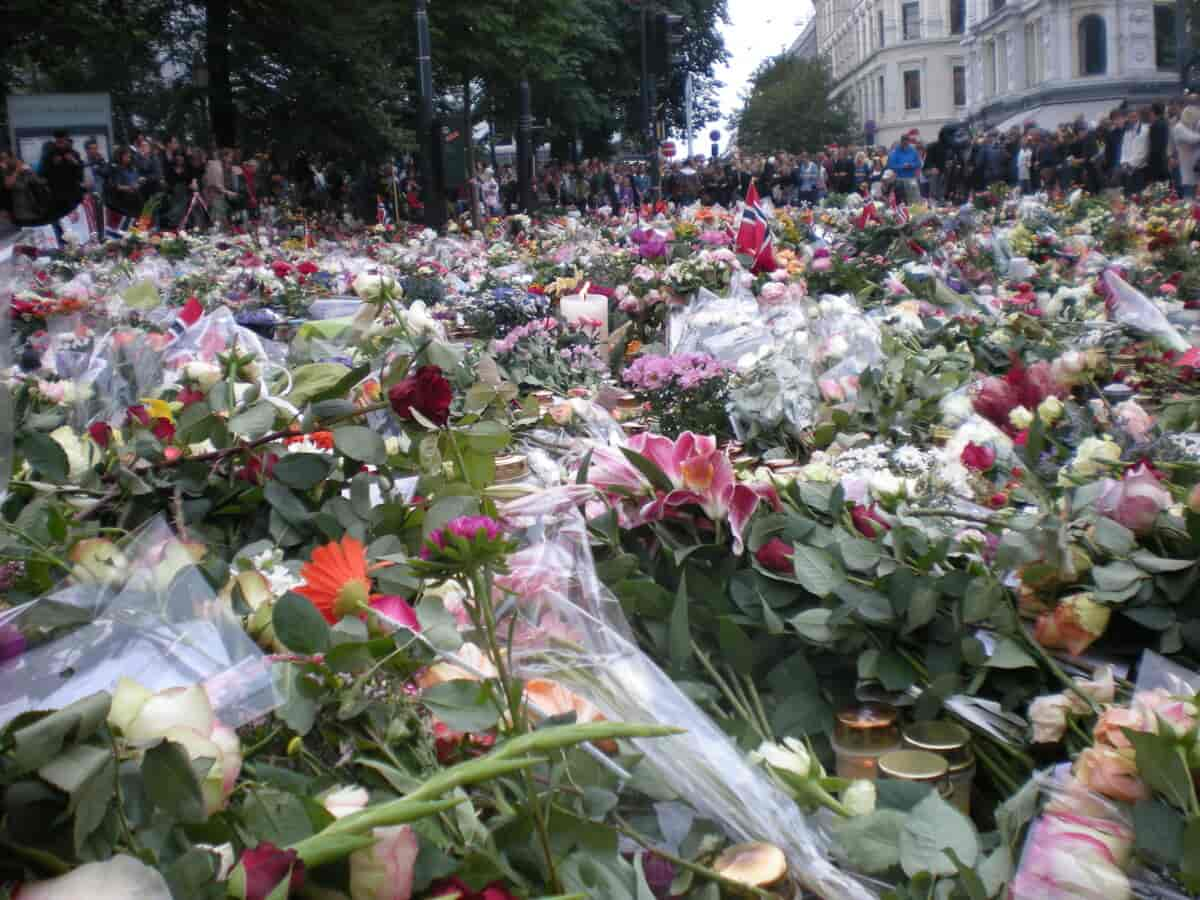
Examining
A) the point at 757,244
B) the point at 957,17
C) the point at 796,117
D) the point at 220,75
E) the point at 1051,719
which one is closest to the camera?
the point at 1051,719

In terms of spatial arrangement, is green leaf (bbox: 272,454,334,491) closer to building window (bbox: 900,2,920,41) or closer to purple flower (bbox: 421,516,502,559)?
purple flower (bbox: 421,516,502,559)

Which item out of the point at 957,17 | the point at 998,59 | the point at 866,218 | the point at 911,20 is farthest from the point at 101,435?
the point at 911,20

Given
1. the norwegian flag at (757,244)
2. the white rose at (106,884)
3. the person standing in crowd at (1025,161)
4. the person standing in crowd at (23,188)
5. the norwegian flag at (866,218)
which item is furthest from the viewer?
the person standing in crowd at (1025,161)

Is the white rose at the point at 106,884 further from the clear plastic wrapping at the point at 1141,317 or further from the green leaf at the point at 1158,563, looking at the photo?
the clear plastic wrapping at the point at 1141,317

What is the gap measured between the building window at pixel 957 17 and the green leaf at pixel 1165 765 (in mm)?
69503

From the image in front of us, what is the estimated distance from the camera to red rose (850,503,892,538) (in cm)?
158

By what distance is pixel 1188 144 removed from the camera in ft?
44.7

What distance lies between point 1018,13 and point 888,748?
190ft

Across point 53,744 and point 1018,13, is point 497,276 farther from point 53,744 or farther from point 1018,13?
point 1018,13

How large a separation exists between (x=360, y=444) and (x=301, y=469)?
0.14 meters

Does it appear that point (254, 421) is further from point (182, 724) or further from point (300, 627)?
point (182, 724)

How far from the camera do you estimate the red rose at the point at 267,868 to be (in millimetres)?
677

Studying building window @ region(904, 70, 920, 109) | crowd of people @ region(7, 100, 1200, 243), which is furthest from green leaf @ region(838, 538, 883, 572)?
building window @ region(904, 70, 920, 109)

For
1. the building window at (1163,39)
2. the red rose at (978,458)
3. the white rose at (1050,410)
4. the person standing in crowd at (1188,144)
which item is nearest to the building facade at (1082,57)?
the building window at (1163,39)
